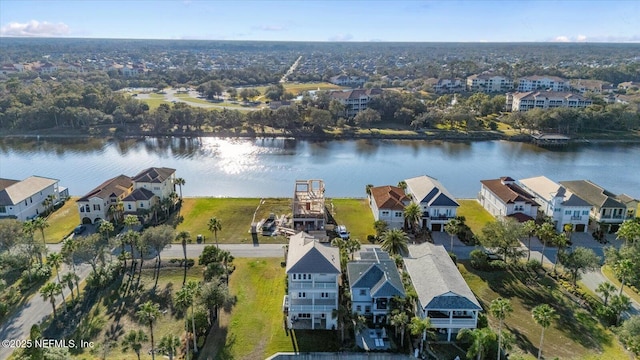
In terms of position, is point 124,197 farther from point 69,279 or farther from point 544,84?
point 544,84

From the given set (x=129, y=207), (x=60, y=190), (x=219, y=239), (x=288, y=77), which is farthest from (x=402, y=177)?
(x=288, y=77)

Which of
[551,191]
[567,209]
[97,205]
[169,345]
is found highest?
[551,191]

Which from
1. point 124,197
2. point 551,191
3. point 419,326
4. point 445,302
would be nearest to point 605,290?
point 445,302

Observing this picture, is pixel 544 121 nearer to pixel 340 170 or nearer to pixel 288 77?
pixel 340 170

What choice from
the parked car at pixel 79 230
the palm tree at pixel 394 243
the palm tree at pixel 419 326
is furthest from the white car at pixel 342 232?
the parked car at pixel 79 230

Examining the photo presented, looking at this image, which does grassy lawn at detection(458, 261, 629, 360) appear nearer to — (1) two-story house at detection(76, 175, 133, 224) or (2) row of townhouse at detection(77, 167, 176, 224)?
(2) row of townhouse at detection(77, 167, 176, 224)

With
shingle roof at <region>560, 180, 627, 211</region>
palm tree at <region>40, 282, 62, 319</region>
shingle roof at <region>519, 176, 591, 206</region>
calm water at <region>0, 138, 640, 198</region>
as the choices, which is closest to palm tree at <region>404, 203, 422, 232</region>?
shingle roof at <region>519, 176, 591, 206</region>

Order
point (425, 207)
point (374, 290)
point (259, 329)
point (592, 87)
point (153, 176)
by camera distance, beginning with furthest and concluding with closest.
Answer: point (592, 87), point (153, 176), point (425, 207), point (374, 290), point (259, 329)

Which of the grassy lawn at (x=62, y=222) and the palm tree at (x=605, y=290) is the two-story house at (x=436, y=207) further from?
the grassy lawn at (x=62, y=222)
